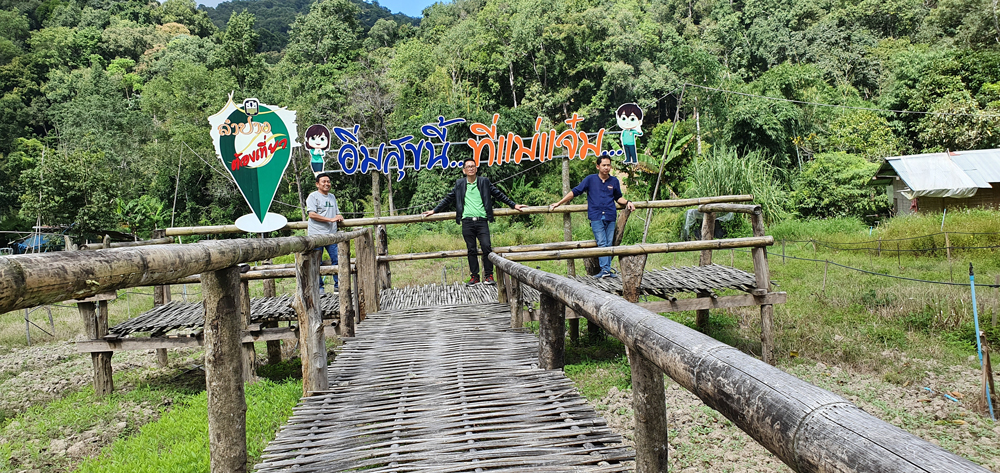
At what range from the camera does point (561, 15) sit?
2648cm

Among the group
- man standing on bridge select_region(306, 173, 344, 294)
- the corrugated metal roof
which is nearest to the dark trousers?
man standing on bridge select_region(306, 173, 344, 294)

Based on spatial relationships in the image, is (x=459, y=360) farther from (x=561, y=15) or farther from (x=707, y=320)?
(x=561, y=15)

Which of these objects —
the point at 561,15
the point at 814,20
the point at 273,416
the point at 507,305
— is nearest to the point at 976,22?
the point at 814,20

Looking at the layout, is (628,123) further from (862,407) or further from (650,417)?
(650,417)

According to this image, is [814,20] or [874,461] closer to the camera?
[874,461]

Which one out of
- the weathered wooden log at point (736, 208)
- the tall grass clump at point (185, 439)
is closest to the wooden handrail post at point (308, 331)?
the tall grass clump at point (185, 439)

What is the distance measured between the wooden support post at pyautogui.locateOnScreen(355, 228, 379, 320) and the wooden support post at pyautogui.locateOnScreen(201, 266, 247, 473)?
127 inches

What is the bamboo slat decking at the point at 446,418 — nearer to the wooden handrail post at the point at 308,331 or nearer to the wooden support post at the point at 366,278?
the wooden handrail post at the point at 308,331

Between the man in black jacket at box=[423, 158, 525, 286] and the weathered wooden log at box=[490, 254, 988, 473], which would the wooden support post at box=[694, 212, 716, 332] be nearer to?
the man in black jacket at box=[423, 158, 525, 286]

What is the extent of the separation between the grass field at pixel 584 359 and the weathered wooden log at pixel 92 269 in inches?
111

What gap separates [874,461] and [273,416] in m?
4.91

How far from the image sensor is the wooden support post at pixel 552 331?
311cm

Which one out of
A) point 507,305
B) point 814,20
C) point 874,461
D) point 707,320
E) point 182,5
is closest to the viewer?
point 874,461

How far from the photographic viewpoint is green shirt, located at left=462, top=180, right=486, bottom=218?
637 cm
